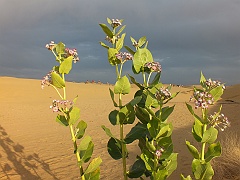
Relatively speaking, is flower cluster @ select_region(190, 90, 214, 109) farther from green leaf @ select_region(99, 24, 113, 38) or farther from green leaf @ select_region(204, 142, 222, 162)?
green leaf @ select_region(99, 24, 113, 38)

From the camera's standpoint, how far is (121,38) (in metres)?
3.09

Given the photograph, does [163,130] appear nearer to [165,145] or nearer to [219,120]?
[165,145]

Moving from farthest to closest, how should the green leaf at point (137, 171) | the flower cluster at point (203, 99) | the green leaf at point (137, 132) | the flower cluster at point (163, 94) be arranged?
the green leaf at point (137, 171), the green leaf at point (137, 132), the flower cluster at point (163, 94), the flower cluster at point (203, 99)

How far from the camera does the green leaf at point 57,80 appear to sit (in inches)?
112

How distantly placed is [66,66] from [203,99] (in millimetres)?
1139

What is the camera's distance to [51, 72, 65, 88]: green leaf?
284cm

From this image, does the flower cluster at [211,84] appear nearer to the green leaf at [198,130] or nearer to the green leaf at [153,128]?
the green leaf at [198,130]

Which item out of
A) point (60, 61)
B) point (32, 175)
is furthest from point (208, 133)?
point (32, 175)

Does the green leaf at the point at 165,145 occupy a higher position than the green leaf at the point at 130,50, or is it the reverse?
the green leaf at the point at 130,50

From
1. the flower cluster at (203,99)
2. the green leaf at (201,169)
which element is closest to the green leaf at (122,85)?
the flower cluster at (203,99)

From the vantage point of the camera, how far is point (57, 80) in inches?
113

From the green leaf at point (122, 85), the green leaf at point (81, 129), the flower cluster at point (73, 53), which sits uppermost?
the flower cluster at point (73, 53)

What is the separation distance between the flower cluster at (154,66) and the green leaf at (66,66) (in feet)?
2.04

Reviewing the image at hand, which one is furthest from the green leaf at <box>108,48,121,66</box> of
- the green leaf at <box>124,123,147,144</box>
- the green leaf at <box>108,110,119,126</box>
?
the green leaf at <box>124,123,147,144</box>
